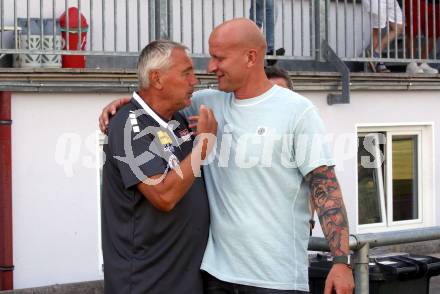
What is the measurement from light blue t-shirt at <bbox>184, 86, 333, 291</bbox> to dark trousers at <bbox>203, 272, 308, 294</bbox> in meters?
0.02

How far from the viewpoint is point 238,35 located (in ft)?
12.7

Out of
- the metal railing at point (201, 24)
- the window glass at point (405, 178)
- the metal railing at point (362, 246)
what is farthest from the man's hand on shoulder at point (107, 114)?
the window glass at point (405, 178)

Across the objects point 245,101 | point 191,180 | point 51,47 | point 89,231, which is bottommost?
point 89,231

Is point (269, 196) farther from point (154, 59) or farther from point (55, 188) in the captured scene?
point (55, 188)

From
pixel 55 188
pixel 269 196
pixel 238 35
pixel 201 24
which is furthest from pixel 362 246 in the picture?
pixel 201 24

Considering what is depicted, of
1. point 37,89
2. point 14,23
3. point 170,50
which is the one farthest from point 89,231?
point 170,50

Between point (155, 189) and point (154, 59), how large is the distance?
574 millimetres

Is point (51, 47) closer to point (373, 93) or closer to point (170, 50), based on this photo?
point (373, 93)

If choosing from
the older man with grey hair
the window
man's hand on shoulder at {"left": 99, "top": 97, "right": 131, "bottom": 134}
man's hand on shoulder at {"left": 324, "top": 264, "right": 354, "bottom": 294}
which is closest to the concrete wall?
the window

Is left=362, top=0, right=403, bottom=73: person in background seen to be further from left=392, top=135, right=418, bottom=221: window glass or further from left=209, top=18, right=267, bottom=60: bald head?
left=209, top=18, right=267, bottom=60: bald head

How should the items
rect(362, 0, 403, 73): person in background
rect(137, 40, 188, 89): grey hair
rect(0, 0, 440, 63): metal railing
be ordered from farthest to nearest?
rect(362, 0, 403, 73): person in background < rect(0, 0, 440, 63): metal railing < rect(137, 40, 188, 89): grey hair

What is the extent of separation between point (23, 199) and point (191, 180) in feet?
12.5

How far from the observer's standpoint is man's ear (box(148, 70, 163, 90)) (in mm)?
3846

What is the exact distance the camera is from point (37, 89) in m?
7.16
